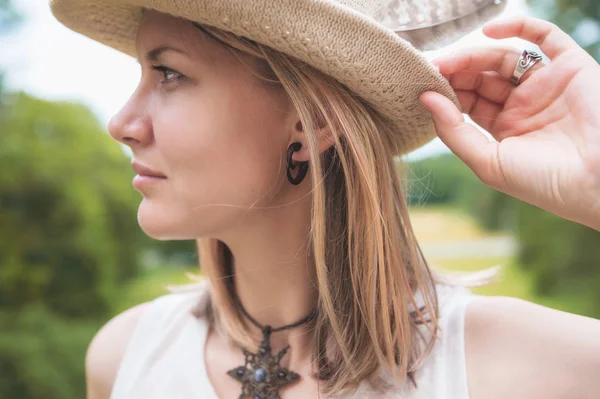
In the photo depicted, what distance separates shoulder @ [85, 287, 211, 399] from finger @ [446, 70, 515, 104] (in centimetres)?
90

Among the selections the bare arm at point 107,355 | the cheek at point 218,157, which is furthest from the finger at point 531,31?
the bare arm at point 107,355

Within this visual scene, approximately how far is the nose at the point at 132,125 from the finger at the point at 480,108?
71 cm

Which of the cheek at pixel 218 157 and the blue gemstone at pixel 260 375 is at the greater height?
the cheek at pixel 218 157

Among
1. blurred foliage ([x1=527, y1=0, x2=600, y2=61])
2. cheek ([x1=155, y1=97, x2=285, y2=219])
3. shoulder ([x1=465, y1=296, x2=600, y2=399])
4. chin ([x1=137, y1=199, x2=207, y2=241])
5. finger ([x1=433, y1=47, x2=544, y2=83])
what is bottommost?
shoulder ([x1=465, y1=296, x2=600, y2=399])

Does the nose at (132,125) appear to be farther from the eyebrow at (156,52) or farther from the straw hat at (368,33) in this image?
the straw hat at (368,33)

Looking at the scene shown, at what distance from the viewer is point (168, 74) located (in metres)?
1.30

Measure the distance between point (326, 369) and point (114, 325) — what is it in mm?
671

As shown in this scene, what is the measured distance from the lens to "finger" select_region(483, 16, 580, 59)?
1239 mm

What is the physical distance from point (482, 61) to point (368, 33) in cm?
33

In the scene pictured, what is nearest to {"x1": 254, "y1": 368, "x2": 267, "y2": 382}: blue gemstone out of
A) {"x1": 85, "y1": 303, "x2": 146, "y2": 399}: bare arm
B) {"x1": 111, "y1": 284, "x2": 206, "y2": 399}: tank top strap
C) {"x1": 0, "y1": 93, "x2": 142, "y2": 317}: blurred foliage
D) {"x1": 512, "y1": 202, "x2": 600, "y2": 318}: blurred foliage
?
{"x1": 111, "y1": 284, "x2": 206, "y2": 399}: tank top strap

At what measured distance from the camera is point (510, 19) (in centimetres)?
126

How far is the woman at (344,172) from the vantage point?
1.15 meters

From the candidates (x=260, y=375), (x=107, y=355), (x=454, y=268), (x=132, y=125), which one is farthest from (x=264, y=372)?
(x=454, y=268)

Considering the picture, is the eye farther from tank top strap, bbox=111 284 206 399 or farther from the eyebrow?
tank top strap, bbox=111 284 206 399
